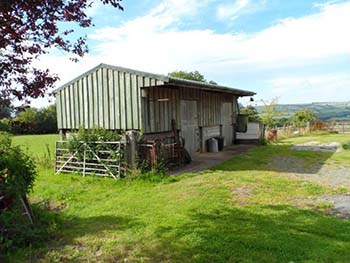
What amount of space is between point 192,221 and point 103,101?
6596 mm

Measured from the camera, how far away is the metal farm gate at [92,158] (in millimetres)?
9023

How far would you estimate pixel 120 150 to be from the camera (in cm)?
903

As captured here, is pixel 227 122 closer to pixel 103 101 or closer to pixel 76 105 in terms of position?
pixel 103 101

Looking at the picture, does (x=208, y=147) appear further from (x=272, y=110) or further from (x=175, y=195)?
(x=272, y=110)

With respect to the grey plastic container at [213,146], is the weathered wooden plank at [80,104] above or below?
above

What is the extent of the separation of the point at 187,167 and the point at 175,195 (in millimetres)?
3492

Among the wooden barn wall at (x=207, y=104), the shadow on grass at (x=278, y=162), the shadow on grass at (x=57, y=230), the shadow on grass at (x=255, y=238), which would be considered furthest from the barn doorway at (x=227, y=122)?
the shadow on grass at (x=57, y=230)

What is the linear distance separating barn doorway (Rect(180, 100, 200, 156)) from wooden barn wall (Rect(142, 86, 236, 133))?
0.89 ft

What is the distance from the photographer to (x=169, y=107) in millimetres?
11258

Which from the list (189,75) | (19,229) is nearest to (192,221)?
(19,229)

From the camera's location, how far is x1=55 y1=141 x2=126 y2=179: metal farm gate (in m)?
9.02

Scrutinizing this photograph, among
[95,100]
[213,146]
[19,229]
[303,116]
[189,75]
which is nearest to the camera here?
[19,229]

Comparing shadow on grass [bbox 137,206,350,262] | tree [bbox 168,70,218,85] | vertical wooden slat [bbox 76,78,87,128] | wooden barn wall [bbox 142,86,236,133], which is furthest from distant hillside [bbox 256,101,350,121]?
shadow on grass [bbox 137,206,350,262]

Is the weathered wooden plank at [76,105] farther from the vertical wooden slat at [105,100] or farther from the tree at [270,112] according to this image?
the tree at [270,112]
